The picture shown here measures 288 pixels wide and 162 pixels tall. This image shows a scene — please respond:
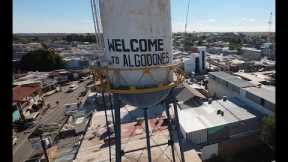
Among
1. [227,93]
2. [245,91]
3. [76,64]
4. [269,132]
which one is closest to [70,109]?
[227,93]

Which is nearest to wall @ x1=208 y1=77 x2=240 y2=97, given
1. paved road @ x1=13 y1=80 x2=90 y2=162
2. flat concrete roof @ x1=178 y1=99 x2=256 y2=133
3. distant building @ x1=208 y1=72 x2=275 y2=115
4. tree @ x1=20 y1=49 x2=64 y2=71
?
distant building @ x1=208 y1=72 x2=275 y2=115

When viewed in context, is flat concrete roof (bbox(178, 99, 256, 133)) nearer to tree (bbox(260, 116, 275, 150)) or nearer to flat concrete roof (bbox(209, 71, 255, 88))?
tree (bbox(260, 116, 275, 150))

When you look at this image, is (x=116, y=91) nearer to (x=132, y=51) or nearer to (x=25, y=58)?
(x=132, y=51)

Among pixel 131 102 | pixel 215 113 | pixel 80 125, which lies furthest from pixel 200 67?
pixel 131 102

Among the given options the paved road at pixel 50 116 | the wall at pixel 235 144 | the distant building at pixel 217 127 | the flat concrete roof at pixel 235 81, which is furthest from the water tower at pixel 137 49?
the flat concrete roof at pixel 235 81

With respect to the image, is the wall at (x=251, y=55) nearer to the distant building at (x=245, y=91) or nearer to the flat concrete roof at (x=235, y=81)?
the distant building at (x=245, y=91)
